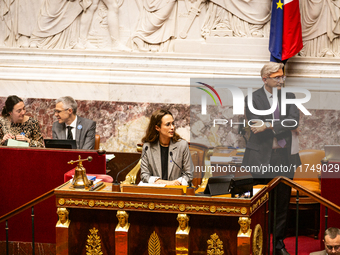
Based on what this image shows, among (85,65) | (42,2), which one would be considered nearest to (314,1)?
(85,65)

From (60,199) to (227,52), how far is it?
4.07m

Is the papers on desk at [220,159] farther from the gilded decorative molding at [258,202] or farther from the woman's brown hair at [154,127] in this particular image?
the gilded decorative molding at [258,202]

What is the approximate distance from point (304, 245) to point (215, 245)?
5.92ft

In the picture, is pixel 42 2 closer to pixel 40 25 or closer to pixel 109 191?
pixel 40 25

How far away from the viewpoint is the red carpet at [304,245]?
4688 mm

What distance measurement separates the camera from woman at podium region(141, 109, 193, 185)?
4.39 m

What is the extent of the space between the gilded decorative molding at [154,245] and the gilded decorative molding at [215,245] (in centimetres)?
39

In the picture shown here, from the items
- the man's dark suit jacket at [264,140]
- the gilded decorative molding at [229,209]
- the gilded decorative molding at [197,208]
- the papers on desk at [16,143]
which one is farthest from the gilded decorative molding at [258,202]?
the papers on desk at [16,143]

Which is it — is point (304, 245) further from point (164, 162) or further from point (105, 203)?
point (105, 203)

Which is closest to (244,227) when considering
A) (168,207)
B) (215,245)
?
(215,245)

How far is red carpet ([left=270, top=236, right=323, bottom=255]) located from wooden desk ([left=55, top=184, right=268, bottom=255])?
3.94ft

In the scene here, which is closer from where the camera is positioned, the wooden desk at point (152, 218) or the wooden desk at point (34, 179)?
the wooden desk at point (152, 218)

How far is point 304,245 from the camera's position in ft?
→ 15.9

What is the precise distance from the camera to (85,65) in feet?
23.1
